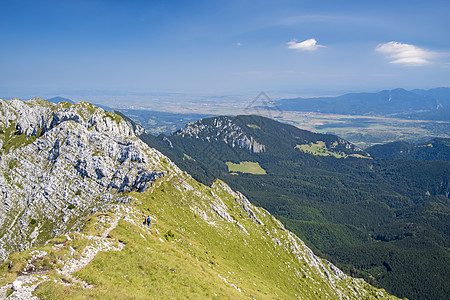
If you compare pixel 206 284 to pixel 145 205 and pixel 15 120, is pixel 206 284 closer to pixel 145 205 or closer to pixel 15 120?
pixel 145 205

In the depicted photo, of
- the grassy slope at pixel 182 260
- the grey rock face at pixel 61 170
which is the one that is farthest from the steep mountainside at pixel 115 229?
the grey rock face at pixel 61 170

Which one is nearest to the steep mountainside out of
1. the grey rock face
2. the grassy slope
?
the grassy slope

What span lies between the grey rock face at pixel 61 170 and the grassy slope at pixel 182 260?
2280 cm

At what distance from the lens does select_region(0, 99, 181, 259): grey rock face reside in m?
97.2

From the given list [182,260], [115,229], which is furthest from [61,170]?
[182,260]

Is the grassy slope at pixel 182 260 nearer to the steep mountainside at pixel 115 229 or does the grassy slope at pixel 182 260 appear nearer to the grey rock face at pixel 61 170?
the steep mountainside at pixel 115 229

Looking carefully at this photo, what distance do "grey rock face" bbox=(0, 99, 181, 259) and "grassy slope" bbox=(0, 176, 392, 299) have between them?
74.8 feet

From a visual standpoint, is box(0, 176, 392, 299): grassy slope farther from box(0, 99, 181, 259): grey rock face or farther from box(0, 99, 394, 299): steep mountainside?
box(0, 99, 181, 259): grey rock face

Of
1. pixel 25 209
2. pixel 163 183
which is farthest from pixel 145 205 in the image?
pixel 25 209

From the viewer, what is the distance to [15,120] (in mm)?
134625

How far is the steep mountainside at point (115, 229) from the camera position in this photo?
112ft

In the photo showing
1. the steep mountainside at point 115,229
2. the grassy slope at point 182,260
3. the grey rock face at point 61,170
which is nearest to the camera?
the grassy slope at point 182,260

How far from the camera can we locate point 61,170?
4345 inches

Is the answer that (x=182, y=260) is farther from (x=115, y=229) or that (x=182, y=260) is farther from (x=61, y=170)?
(x=61, y=170)
